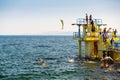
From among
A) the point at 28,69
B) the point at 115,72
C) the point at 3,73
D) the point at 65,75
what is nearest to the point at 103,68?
the point at 115,72

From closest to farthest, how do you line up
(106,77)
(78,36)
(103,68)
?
1. (106,77)
2. (103,68)
3. (78,36)

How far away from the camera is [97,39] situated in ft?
157

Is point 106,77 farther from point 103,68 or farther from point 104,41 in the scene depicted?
point 104,41

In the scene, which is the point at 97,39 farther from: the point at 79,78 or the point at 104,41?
the point at 79,78

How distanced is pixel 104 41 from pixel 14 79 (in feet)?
53.8

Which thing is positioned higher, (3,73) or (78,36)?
(78,36)

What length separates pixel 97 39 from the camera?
47969mm

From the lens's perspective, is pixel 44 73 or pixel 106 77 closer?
pixel 106 77

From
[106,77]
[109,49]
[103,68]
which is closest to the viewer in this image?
[106,77]

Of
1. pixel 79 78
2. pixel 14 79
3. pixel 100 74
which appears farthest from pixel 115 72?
pixel 14 79

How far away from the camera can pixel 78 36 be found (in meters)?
51.6

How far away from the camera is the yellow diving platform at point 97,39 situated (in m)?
46.3

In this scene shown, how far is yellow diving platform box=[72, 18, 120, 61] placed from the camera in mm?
46312

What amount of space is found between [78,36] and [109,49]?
7.18m
